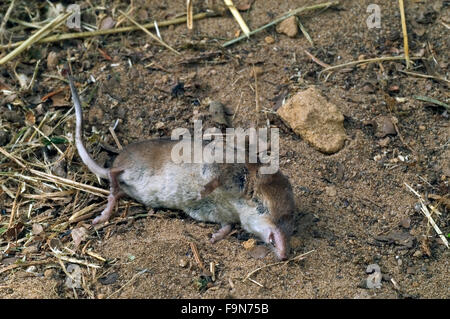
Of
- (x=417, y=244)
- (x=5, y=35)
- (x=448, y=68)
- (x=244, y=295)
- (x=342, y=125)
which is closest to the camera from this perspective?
(x=244, y=295)

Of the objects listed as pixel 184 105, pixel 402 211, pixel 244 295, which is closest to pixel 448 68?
pixel 402 211

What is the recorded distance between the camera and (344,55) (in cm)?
545

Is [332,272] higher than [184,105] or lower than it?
lower

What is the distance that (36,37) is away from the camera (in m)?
5.60

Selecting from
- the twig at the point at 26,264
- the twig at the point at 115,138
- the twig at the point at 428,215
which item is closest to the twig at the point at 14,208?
the twig at the point at 26,264

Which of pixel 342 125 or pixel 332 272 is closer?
pixel 332 272

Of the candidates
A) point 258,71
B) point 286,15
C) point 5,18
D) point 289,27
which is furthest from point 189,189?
point 5,18

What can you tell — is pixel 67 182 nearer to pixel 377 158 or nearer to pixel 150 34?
pixel 150 34

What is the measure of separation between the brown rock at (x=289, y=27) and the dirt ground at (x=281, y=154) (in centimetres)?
5

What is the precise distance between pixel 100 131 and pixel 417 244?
267 cm

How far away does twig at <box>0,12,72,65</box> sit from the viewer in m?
5.46

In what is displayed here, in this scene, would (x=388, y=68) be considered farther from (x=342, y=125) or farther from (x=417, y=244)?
(x=417, y=244)

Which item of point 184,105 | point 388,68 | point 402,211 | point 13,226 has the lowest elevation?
point 13,226

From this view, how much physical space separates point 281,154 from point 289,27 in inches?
54.9
